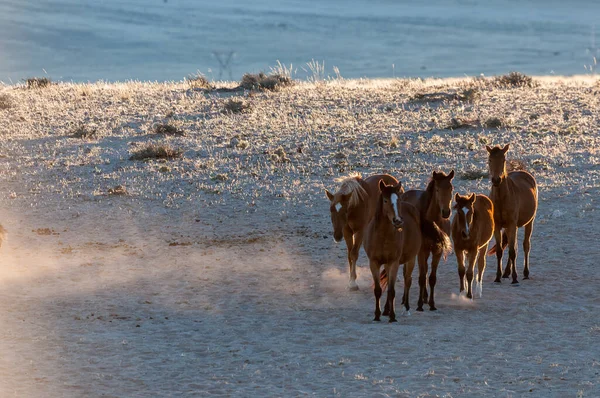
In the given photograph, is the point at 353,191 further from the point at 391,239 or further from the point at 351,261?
the point at 391,239

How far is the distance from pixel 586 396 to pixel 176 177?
14147 mm

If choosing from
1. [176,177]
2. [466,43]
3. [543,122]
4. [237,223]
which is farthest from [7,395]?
[466,43]

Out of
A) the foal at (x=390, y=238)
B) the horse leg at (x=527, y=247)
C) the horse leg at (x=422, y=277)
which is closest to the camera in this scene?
the foal at (x=390, y=238)

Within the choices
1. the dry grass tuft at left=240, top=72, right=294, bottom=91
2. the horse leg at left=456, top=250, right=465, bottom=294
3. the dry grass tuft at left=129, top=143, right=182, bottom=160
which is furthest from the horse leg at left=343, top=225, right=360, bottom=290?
the dry grass tuft at left=240, top=72, right=294, bottom=91

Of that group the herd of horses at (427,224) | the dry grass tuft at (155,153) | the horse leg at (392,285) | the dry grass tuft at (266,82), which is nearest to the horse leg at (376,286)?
the herd of horses at (427,224)

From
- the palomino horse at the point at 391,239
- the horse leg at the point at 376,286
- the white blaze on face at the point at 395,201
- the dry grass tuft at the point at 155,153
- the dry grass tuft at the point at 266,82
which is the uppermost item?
the dry grass tuft at the point at 266,82

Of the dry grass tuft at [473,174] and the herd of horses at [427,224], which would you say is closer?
the herd of horses at [427,224]

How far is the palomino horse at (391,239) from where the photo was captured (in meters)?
11.2

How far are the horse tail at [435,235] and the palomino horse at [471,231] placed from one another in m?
0.24

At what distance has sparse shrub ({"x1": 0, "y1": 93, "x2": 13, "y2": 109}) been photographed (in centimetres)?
3064

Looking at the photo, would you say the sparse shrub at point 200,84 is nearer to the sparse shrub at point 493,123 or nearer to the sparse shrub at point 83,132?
the sparse shrub at point 83,132

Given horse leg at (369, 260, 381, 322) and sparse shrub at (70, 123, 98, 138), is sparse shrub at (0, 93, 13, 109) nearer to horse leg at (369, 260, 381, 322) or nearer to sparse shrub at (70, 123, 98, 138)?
sparse shrub at (70, 123, 98, 138)

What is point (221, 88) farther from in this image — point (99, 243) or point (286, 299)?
point (286, 299)

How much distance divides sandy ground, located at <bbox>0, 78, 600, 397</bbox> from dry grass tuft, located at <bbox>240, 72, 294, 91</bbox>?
9.68 feet
